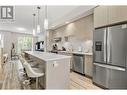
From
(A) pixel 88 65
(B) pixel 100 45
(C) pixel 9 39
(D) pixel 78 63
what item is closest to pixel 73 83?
(A) pixel 88 65

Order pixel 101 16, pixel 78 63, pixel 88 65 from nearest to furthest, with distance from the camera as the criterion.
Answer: pixel 101 16 < pixel 88 65 < pixel 78 63

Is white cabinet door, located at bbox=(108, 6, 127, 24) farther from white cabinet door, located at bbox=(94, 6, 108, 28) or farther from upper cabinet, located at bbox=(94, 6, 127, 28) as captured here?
white cabinet door, located at bbox=(94, 6, 108, 28)

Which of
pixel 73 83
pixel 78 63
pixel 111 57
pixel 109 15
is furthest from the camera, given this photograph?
pixel 78 63

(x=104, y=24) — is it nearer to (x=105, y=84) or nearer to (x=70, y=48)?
(x=105, y=84)

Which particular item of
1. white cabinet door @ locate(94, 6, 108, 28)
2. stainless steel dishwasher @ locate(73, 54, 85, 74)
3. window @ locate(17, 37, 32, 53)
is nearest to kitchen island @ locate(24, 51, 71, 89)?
white cabinet door @ locate(94, 6, 108, 28)

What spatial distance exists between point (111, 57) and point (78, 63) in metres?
2.45

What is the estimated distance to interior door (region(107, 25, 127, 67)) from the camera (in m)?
3.28

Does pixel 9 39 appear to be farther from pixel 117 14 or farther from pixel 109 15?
pixel 117 14

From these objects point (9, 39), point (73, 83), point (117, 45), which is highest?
point (9, 39)

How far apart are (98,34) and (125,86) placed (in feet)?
5.25

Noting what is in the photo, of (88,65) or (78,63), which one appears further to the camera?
(78,63)

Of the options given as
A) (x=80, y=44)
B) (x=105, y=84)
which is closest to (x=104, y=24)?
(x=105, y=84)

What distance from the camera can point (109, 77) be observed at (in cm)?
360

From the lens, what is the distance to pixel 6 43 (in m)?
12.9
